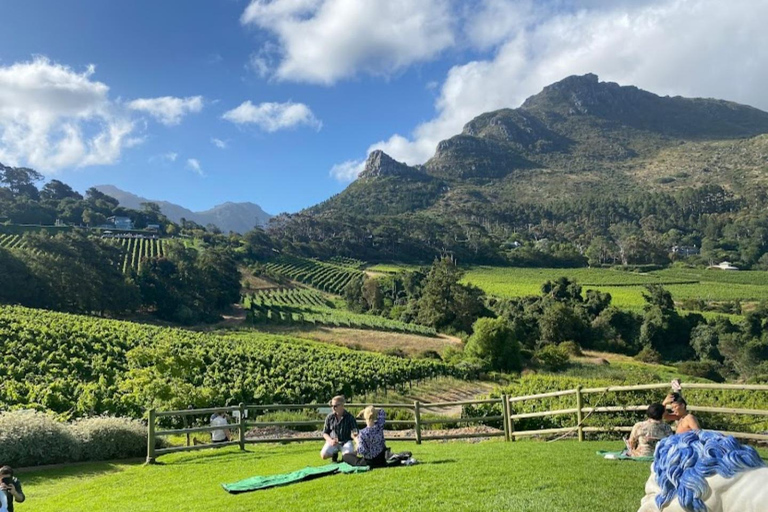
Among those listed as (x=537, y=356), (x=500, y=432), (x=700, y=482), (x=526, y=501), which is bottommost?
(x=537, y=356)

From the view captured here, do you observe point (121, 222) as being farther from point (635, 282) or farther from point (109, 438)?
point (109, 438)

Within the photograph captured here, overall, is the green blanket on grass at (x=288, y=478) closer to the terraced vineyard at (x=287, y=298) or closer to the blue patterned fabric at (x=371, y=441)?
the blue patterned fabric at (x=371, y=441)

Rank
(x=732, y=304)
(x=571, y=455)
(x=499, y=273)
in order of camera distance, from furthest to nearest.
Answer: (x=499, y=273), (x=732, y=304), (x=571, y=455)

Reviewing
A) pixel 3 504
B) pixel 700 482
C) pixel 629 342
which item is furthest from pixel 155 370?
pixel 629 342

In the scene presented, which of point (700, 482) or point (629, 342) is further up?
point (700, 482)

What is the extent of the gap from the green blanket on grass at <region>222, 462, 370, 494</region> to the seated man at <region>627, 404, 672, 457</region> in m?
4.39

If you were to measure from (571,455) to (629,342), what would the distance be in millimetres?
51696

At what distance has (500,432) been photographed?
12648 mm

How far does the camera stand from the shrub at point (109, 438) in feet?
41.7

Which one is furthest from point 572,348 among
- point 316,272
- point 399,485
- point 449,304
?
point 316,272

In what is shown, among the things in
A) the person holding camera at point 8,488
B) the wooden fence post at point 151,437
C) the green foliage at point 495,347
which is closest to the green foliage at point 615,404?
the wooden fence post at point 151,437

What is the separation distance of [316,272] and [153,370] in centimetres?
8513

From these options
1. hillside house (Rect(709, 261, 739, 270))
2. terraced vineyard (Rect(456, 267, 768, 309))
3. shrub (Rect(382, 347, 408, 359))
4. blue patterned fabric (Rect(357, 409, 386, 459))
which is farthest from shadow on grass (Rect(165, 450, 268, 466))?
hillside house (Rect(709, 261, 739, 270))

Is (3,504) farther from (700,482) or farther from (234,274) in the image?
(234,274)
